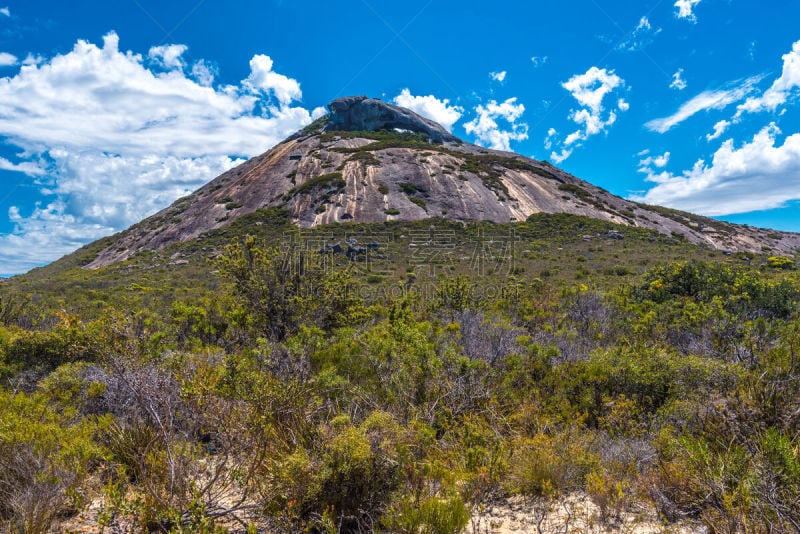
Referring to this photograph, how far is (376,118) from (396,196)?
3452cm

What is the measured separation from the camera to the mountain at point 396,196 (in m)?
41.0

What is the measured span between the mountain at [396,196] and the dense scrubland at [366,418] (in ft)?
105

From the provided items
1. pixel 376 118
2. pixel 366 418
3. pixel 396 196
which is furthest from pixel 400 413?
pixel 376 118

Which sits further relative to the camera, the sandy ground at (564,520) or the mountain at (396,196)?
the mountain at (396,196)

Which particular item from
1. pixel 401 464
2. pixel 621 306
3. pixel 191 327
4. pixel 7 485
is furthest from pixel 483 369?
pixel 621 306

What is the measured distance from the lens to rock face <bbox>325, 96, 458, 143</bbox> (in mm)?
71438

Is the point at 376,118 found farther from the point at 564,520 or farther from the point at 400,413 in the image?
the point at 564,520

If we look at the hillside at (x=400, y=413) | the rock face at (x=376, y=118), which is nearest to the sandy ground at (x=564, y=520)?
the hillside at (x=400, y=413)

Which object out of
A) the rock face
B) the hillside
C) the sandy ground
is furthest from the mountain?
the sandy ground

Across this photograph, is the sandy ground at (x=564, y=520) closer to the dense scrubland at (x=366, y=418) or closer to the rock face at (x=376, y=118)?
the dense scrubland at (x=366, y=418)

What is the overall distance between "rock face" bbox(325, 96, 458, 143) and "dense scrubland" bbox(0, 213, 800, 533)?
221ft

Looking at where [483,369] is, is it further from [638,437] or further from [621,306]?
[621,306]

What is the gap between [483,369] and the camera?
5.44 metres

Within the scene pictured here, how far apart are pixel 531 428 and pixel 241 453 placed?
3.06 meters
